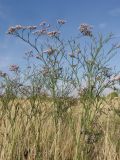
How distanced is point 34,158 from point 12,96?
6.57ft

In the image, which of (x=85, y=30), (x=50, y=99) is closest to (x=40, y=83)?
(x=50, y=99)

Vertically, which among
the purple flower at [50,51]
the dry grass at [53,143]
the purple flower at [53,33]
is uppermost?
the purple flower at [53,33]

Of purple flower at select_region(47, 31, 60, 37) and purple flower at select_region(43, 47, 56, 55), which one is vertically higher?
purple flower at select_region(47, 31, 60, 37)

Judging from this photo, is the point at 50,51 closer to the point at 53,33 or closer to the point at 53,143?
the point at 53,33

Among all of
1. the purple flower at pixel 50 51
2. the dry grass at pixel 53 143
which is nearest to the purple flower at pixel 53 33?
the purple flower at pixel 50 51

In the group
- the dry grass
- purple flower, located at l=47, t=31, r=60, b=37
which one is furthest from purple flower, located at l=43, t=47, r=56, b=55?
the dry grass

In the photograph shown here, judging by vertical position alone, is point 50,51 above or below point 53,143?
above

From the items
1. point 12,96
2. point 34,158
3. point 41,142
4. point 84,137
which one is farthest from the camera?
point 12,96

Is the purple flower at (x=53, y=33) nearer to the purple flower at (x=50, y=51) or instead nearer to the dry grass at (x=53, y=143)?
the purple flower at (x=50, y=51)

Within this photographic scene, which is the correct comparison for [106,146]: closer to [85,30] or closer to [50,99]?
[85,30]

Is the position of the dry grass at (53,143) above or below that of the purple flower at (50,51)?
below

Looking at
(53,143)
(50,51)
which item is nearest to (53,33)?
(50,51)

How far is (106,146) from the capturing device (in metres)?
4.99

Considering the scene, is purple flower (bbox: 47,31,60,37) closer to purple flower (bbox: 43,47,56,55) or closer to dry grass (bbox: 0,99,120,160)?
purple flower (bbox: 43,47,56,55)
